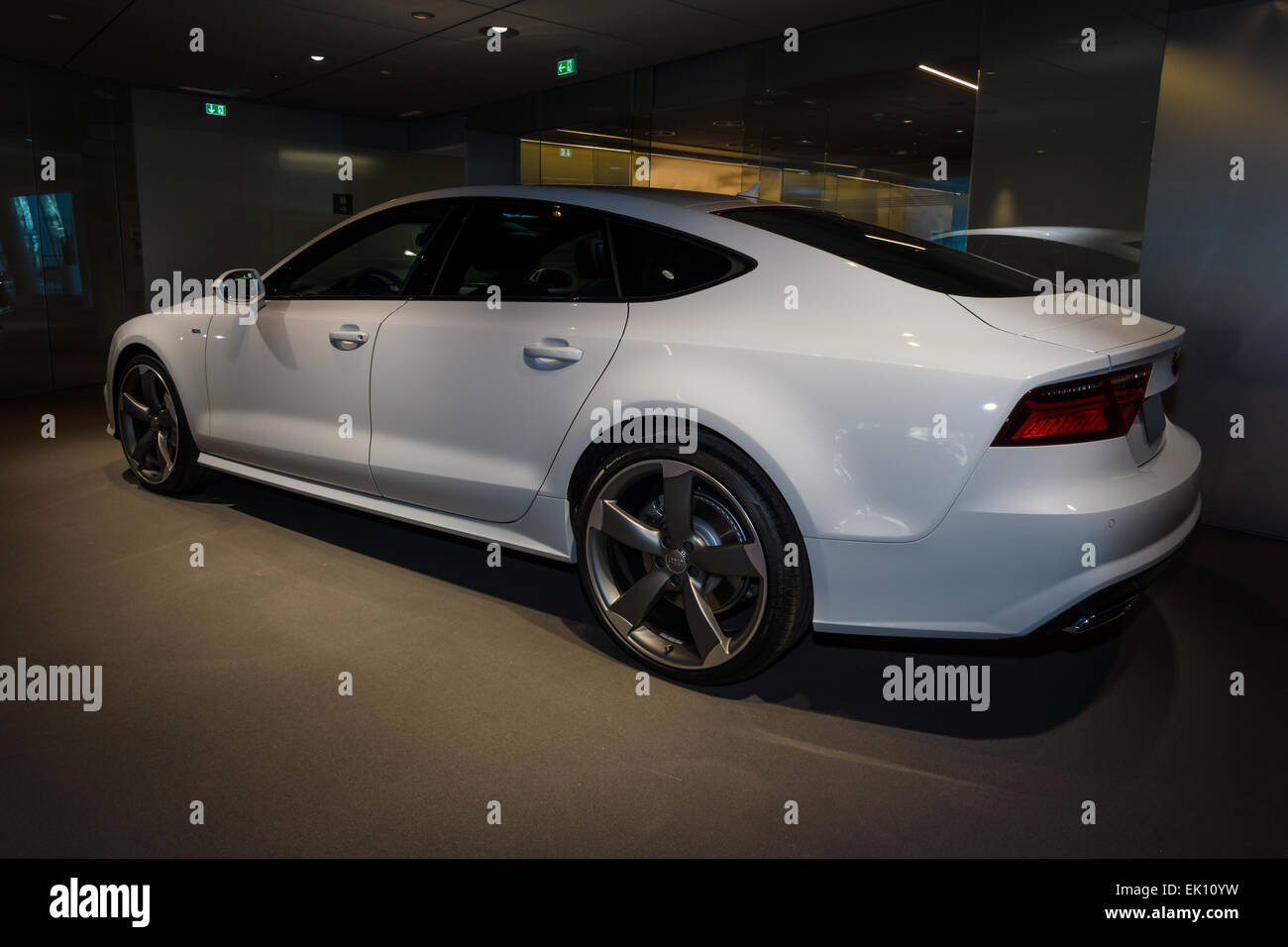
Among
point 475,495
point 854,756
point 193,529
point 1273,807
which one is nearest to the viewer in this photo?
point 1273,807

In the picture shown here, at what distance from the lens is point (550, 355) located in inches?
109

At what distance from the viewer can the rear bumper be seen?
2.08 metres

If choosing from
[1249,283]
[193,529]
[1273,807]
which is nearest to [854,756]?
[1273,807]

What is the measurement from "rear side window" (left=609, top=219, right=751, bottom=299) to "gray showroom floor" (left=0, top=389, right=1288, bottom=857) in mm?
1170

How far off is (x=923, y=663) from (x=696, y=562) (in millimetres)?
889

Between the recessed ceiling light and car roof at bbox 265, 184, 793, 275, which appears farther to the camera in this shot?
the recessed ceiling light

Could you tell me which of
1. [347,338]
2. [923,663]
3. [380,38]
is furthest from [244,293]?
[380,38]

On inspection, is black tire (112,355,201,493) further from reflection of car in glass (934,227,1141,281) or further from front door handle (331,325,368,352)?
reflection of car in glass (934,227,1141,281)

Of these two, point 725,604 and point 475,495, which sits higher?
point 475,495

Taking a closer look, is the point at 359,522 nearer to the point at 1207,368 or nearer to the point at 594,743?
the point at 594,743

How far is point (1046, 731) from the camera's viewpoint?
2488 millimetres

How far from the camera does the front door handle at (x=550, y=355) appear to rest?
272cm

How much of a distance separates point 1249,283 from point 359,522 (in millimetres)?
4573

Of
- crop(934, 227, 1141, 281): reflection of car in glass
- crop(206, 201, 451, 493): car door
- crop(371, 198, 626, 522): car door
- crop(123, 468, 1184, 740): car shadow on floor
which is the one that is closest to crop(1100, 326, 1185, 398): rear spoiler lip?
crop(123, 468, 1184, 740): car shadow on floor
